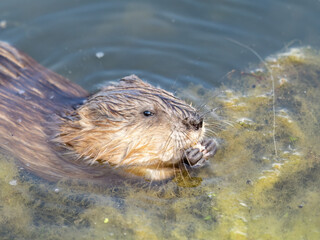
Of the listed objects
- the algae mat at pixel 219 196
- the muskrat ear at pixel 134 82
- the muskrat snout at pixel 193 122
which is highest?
the muskrat snout at pixel 193 122

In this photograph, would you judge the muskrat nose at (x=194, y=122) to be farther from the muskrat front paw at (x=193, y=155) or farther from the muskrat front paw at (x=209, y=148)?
the muskrat front paw at (x=209, y=148)

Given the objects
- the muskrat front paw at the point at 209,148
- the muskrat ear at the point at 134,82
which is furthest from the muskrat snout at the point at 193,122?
the muskrat ear at the point at 134,82

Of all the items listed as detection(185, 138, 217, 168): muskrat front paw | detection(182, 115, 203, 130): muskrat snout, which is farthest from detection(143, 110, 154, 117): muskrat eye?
detection(185, 138, 217, 168): muskrat front paw

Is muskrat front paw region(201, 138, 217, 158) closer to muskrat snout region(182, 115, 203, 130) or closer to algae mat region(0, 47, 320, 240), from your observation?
algae mat region(0, 47, 320, 240)

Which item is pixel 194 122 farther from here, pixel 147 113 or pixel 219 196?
pixel 219 196

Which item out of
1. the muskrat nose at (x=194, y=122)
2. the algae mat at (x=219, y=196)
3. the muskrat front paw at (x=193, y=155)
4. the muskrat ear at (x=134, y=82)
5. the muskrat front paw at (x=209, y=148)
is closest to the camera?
the algae mat at (x=219, y=196)

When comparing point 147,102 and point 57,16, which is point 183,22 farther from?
point 147,102

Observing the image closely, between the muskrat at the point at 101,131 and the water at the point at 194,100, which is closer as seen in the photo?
the water at the point at 194,100
